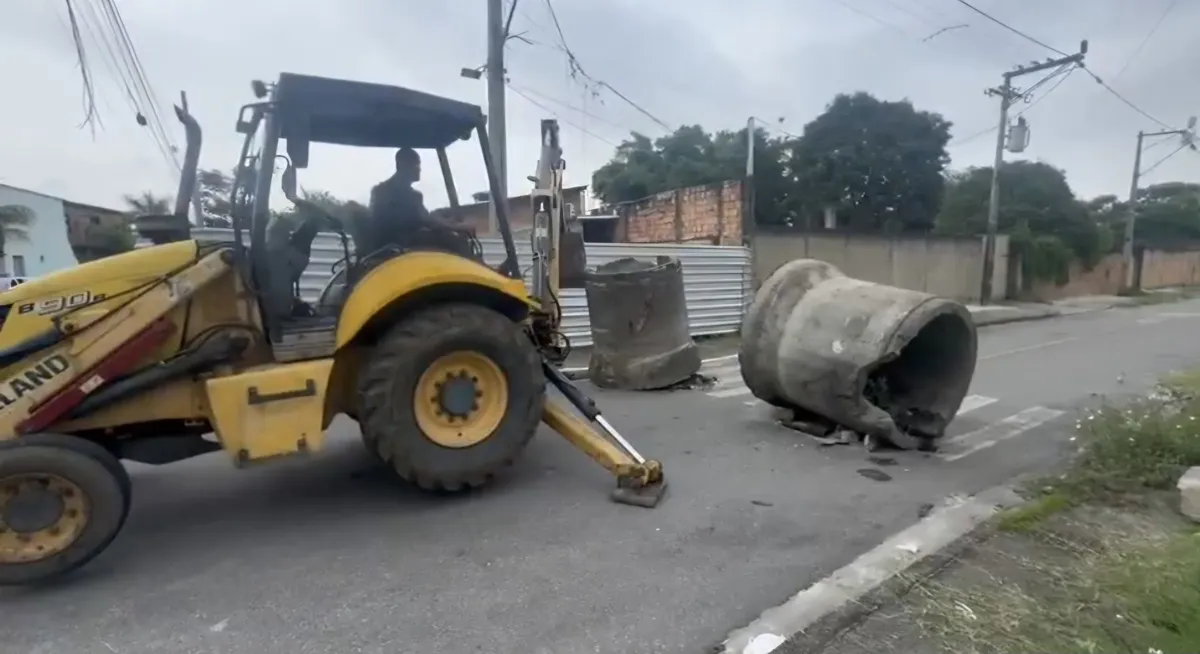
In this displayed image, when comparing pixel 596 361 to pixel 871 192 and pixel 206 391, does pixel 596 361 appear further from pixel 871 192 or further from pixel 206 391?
pixel 871 192

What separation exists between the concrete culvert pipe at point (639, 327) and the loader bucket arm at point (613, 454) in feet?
11.3

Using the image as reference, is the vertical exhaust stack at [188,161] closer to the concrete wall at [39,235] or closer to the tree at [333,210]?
the tree at [333,210]

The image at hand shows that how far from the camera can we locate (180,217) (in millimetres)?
4891

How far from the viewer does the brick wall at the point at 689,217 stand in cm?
1830

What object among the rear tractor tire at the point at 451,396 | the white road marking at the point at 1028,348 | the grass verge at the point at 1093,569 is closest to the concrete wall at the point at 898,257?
the white road marking at the point at 1028,348

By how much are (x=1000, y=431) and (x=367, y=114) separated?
19.7 feet

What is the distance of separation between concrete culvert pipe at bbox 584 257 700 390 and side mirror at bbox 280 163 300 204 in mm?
4422

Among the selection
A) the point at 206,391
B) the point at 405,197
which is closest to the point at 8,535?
the point at 206,391

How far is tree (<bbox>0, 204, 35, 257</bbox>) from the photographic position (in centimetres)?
2819

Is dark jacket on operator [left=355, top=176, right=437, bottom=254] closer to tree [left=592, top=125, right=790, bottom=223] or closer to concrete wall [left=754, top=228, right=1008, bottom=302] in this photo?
concrete wall [left=754, top=228, right=1008, bottom=302]

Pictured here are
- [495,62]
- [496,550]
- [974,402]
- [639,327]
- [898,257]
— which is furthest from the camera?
[898,257]

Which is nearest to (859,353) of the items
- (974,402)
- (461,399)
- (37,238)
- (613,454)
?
(613,454)

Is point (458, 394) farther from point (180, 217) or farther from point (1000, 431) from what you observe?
point (1000, 431)

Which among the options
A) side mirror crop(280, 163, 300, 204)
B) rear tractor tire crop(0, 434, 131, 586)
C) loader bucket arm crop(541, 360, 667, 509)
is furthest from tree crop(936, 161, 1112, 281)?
rear tractor tire crop(0, 434, 131, 586)
